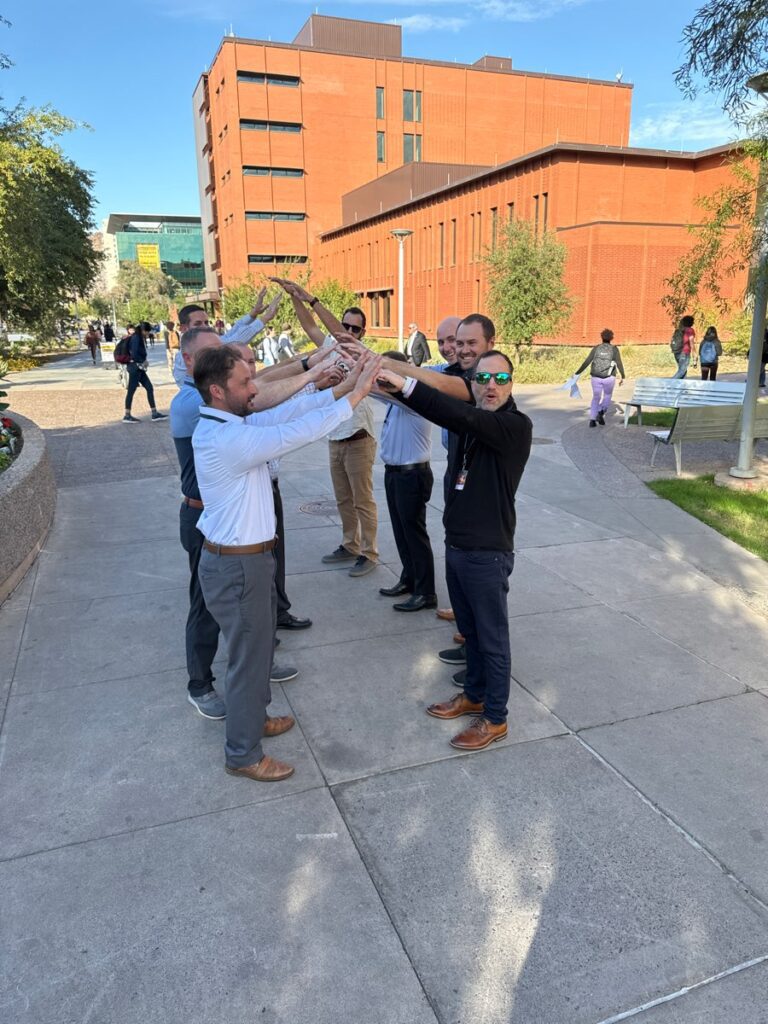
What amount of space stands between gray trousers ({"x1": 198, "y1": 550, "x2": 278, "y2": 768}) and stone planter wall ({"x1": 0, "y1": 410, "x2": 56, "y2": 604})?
2.96 metres

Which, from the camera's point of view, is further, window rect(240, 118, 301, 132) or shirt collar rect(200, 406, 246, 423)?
window rect(240, 118, 301, 132)

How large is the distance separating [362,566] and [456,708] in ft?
7.71

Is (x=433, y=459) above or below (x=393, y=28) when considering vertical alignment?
below

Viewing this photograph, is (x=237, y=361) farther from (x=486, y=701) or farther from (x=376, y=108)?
(x=376, y=108)

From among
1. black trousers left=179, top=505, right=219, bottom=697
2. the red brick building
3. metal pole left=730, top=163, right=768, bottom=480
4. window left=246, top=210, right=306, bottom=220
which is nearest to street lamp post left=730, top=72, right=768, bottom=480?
metal pole left=730, top=163, right=768, bottom=480

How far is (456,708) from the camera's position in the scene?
3.68 meters

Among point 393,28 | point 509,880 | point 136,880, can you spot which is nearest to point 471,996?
point 509,880

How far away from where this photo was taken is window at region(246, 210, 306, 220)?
59938 mm

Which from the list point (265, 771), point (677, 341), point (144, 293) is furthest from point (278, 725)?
point (144, 293)

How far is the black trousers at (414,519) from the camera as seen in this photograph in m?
5.07

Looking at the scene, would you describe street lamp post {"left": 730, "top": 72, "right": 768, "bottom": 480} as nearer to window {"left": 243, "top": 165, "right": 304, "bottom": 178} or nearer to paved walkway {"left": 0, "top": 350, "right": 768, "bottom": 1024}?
paved walkway {"left": 0, "top": 350, "right": 768, "bottom": 1024}

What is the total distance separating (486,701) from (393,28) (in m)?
77.0

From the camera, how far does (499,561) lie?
3.32 meters

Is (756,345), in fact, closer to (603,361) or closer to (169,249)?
(603,361)
